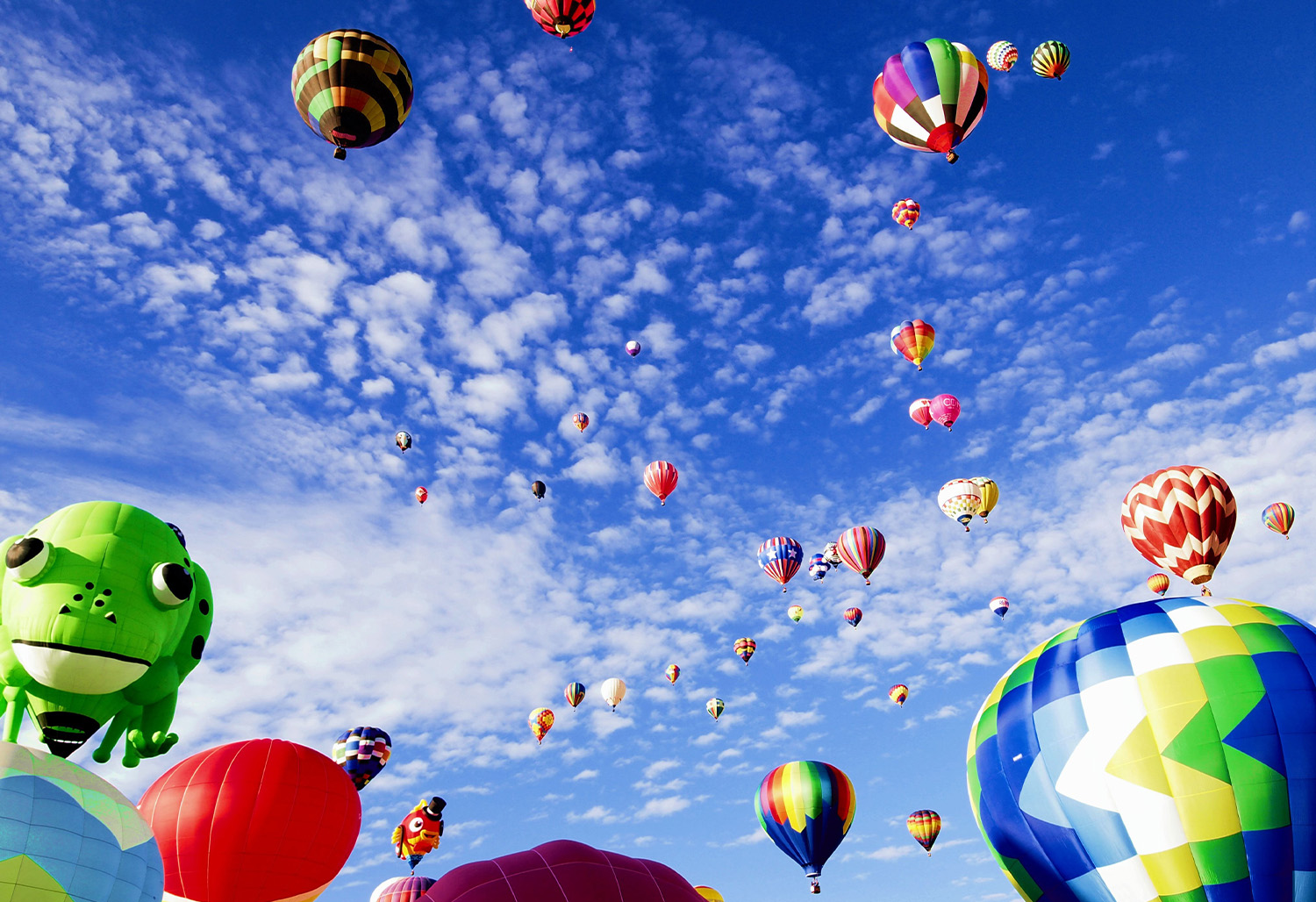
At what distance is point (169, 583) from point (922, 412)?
29108mm

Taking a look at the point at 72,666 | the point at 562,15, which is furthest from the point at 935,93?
the point at 72,666

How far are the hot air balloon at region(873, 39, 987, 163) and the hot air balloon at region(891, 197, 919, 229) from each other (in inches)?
405

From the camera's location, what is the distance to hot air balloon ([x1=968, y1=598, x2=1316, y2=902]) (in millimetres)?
11000

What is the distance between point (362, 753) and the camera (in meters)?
23.4

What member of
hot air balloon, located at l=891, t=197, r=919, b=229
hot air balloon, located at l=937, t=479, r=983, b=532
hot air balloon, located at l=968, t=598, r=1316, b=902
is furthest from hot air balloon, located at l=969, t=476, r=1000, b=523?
hot air balloon, located at l=968, t=598, r=1316, b=902

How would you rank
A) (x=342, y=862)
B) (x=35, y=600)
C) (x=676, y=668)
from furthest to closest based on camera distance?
(x=676, y=668)
(x=342, y=862)
(x=35, y=600)

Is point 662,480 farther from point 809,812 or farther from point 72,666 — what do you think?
point 72,666

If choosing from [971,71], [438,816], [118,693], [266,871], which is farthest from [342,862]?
[971,71]

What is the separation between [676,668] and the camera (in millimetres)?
43500

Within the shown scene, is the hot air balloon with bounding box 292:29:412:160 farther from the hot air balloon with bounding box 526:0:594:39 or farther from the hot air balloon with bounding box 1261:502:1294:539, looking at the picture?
the hot air balloon with bounding box 1261:502:1294:539

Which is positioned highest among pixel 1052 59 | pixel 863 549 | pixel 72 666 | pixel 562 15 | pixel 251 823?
pixel 1052 59

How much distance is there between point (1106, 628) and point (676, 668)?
32055 mm

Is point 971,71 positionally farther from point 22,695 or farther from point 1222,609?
point 22,695

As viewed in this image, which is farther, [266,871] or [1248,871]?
[266,871]
